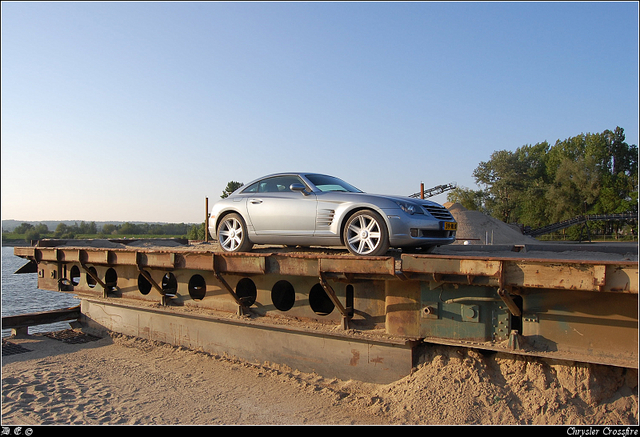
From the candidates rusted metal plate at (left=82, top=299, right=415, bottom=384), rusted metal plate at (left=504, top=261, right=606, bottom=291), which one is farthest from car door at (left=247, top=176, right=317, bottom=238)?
rusted metal plate at (left=504, top=261, right=606, bottom=291)

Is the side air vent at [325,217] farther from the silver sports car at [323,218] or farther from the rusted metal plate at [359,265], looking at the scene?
the rusted metal plate at [359,265]

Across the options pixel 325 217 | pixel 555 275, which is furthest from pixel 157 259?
pixel 555 275

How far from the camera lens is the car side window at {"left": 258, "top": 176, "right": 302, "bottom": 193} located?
7551 millimetres

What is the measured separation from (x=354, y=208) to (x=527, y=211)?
66.2 meters

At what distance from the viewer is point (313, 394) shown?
635 centimetres

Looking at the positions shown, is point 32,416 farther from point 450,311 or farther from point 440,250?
point 440,250

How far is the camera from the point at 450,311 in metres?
5.80

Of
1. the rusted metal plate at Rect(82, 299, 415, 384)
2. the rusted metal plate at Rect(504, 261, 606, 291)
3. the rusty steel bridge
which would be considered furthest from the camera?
the rusted metal plate at Rect(82, 299, 415, 384)

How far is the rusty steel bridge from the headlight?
0.72 meters

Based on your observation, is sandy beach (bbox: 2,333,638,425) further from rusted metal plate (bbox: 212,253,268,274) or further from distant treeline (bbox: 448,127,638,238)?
distant treeline (bbox: 448,127,638,238)

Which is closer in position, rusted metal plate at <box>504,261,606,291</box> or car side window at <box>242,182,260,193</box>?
rusted metal plate at <box>504,261,606,291</box>

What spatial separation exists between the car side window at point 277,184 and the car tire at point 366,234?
1506 millimetres

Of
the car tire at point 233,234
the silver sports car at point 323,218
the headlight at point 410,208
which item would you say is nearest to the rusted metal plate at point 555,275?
the silver sports car at point 323,218

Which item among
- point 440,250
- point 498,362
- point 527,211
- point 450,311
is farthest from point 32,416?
point 527,211
